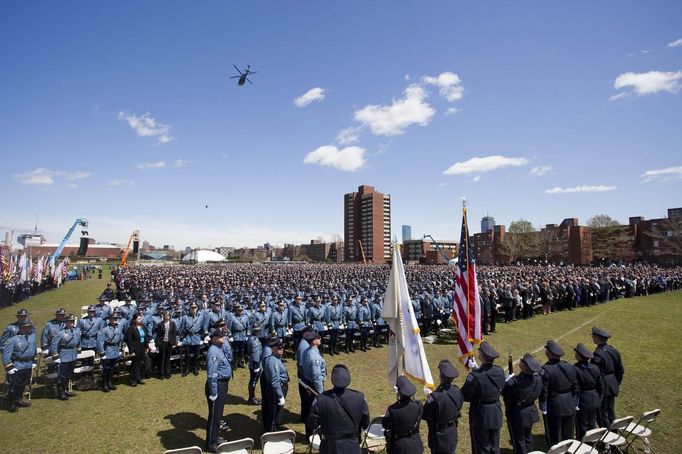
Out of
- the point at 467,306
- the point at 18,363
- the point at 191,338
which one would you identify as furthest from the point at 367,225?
the point at 18,363

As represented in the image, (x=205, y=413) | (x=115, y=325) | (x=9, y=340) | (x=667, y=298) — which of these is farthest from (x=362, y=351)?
(x=667, y=298)

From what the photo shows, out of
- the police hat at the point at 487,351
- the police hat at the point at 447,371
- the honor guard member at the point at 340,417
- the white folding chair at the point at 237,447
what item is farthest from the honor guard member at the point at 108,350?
the police hat at the point at 487,351

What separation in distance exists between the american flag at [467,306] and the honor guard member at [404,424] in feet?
12.2

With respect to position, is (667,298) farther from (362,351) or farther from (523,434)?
(523,434)

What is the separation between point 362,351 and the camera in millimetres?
14578

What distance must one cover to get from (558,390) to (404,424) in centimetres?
329

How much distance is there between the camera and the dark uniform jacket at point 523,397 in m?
6.06

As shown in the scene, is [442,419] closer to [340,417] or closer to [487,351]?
[487,351]

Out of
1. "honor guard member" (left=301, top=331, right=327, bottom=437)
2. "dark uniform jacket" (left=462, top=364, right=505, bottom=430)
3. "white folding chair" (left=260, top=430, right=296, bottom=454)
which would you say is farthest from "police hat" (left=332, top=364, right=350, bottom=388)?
"dark uniform jacket" (left=462, top=364, right=505, bottom=430)

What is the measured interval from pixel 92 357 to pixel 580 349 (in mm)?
12617

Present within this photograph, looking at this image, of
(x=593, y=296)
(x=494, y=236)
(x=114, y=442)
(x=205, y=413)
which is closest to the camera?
(x=114, y=442)

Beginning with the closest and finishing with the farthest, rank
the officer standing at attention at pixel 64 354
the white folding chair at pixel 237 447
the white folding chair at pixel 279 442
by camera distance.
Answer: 1. the white folding chair at pixel 237 447
2. the white folding chair at pixel 279 442
3. the officer standing at attention at pixel 64 354

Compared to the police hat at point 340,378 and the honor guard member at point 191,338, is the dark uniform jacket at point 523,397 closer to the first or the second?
the police hat at point 340,378

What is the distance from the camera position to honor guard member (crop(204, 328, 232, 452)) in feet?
22.4
